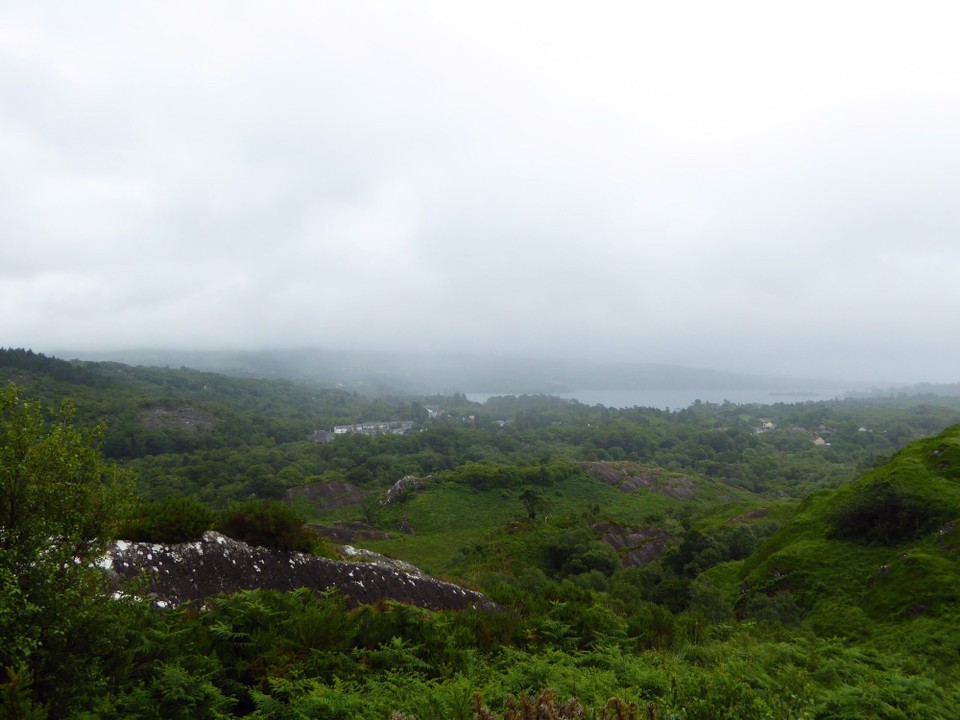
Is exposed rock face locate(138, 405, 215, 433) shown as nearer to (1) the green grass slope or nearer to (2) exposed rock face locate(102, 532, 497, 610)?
(2) exposed rock face locate(102, 532, 497, 610)

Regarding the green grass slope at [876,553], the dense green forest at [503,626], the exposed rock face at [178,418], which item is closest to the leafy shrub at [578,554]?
the dense green forest at [503,626]

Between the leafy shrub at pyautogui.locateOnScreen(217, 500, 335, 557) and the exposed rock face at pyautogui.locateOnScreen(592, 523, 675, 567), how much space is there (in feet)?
125

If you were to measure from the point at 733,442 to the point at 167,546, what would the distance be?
18906 centimetres

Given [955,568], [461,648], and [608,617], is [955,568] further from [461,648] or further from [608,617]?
[461,648]

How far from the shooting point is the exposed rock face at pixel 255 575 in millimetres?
10961

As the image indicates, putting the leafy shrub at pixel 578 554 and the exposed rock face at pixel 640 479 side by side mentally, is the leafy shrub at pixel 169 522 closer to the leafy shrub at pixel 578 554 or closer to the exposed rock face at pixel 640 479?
the leafy shrub at pixel 578 554

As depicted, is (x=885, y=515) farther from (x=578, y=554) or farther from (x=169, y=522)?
(x=169, y=522)

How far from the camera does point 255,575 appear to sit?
490 inches

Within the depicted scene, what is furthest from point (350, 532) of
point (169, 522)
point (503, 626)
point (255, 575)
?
point (503, 626)

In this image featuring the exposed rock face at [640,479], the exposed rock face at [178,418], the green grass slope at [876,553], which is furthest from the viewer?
the exposed rock face at [178,418]

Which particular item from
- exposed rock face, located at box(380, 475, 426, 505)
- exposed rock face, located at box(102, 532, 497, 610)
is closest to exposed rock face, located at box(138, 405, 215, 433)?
exposed rock face, located at box(380, 475, 426, 505)

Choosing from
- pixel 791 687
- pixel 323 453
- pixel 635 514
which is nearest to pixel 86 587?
pixel 791 687

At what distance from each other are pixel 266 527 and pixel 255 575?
1471 millimetres

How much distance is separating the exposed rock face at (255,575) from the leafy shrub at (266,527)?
31 centimetres
